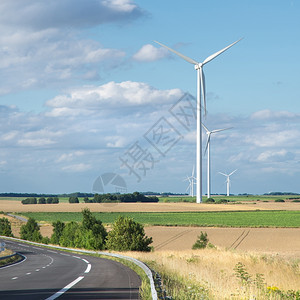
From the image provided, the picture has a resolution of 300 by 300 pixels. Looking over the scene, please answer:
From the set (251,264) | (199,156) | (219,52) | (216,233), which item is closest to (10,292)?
(251,264)

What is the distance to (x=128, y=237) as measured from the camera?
54.6m

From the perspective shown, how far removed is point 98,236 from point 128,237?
9.97m

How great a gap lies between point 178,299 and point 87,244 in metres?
52.7

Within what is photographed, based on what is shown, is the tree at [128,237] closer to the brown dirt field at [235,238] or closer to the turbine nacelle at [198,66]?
the brown dirt field at [235,238]

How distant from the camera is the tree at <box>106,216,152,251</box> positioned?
178 feet

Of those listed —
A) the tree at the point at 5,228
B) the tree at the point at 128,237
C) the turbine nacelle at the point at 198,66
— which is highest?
the turbine nacelle at the point at 198,66

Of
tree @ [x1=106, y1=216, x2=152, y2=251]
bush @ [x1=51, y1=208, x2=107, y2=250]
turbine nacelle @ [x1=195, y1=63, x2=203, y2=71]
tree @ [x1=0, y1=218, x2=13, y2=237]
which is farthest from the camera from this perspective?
tree @ [x1=0, y1=218, x2=13, y2=237]

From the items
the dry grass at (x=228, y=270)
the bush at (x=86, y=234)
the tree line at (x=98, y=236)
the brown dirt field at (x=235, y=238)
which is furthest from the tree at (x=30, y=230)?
the dry grass at (x=228, y=270)

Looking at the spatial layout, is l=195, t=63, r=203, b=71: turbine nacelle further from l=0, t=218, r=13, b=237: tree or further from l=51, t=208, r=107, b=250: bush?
l=0, t=218, r=13, b=237: tree

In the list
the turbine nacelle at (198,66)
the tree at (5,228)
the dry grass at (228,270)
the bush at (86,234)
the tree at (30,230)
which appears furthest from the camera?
the tree at (5,228)

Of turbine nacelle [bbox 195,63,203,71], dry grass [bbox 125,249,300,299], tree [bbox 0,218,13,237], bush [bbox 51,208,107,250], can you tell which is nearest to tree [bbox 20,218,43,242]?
tree [bbox 0,218,13,237]

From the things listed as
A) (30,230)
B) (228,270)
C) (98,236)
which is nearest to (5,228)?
(30,230)

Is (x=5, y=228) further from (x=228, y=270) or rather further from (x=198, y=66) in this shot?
(x=228, y=270)

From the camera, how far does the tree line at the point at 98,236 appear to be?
5441cm
